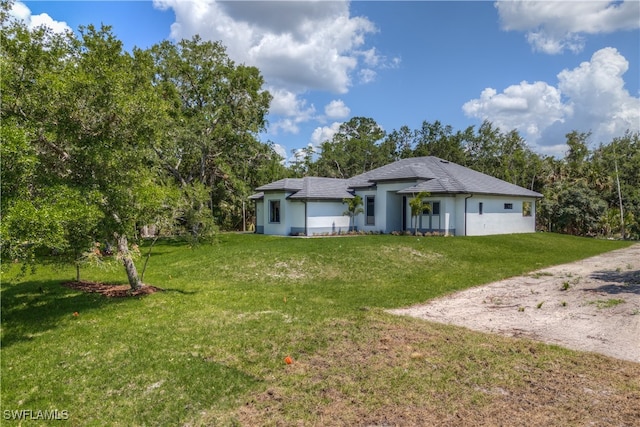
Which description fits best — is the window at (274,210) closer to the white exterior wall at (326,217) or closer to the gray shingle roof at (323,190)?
the gray shingle roof at (323,190)

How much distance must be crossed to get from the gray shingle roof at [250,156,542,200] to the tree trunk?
52.1ft

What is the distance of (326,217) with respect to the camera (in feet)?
90.2

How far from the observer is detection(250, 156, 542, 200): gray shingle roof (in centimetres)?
2557

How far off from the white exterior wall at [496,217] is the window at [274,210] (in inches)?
502

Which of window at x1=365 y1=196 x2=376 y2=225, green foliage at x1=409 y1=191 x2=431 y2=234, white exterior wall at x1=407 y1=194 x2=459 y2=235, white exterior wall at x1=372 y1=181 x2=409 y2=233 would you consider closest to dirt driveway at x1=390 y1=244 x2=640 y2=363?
green foliage at x1=409 y1=191 x2=431 y2=234

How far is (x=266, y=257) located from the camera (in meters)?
16.8

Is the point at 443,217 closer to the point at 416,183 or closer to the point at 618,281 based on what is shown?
the point at 416,183

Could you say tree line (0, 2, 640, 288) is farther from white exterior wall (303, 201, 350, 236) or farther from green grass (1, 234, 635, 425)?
white exterior wall (303, 201, 350, 236)

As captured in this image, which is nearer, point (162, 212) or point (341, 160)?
point (162, 212)

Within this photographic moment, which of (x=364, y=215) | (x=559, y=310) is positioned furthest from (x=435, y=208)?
(x=559, y=310)

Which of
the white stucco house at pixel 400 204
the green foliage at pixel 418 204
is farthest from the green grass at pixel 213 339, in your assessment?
the white stucco house at pixel 400 204

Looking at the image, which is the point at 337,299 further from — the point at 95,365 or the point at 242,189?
the point at 242,189

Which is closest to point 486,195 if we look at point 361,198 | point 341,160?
point 361,198

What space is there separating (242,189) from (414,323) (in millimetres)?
24293
